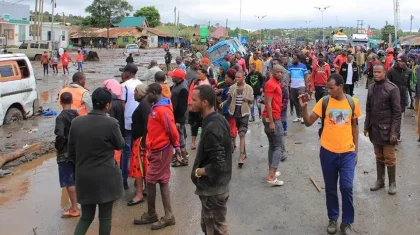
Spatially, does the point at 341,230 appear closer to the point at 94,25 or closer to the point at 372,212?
the point at 372,212

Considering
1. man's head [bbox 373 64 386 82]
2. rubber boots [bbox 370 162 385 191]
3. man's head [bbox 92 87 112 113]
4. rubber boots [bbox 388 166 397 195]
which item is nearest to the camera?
man's head [bbox 92 87 112 113]

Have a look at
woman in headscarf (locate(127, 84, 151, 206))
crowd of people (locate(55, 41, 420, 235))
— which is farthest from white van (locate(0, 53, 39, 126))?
woman in headscarf (locate(127, 84, 151, 206))

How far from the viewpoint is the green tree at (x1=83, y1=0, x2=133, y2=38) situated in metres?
79.1

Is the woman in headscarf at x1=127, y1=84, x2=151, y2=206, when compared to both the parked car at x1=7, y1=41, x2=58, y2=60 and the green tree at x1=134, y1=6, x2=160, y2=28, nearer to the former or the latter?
the parked car at x1=7, y1=41, x2=58, y2=60

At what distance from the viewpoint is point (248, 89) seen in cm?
794

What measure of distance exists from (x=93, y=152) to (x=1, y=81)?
7832 millimetres

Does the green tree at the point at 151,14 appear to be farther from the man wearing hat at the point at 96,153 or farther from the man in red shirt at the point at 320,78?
the man wearing hat at the point at 96,153

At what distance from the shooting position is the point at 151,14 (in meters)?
104

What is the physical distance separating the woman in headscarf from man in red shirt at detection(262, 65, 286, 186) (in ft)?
6.25

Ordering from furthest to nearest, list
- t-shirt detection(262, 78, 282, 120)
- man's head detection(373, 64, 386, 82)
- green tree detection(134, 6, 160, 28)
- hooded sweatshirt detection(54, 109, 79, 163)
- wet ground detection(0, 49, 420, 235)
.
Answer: green tree detection(134, 6, 160, 28) → t-shirt detection(262, 78, 282, 120) → man's head detection(373, 64, 386, 82) → hooded sweatshirt detection(54, 109, 79, 163) → wet ground detection(0, 49, 420, 235)

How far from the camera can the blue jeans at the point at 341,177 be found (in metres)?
4.88

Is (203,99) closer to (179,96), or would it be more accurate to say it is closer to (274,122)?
(274,122)

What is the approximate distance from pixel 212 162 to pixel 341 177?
1759 millimetres

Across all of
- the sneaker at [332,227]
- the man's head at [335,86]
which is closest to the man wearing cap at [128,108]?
the man's head at [335,86]
